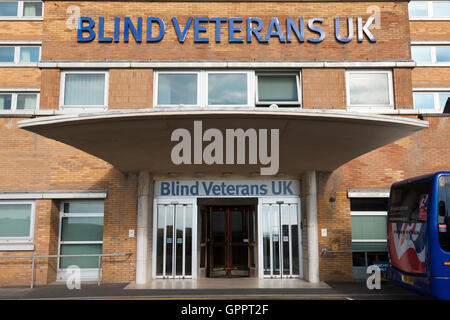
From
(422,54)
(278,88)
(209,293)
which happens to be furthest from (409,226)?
(422,54)

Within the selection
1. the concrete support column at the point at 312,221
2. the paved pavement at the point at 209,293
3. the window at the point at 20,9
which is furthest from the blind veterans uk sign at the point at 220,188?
the window at the point at 20,9

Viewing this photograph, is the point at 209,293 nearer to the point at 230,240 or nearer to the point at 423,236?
the point at 230,240

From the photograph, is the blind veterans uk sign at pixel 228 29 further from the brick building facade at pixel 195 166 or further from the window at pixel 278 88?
the window at pixel 278 88

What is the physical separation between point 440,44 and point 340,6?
609 inches

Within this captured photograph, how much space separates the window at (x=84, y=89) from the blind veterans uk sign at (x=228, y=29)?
1095mm

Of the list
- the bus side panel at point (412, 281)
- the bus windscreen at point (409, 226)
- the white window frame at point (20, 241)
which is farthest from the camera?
the white window frame at point (20, 241)

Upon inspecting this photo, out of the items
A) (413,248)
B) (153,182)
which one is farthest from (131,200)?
(413,248)

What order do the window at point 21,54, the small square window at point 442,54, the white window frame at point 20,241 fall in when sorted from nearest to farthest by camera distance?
the white window frame at point 20,241, the window at point 21,54, the small square window at point 442,54

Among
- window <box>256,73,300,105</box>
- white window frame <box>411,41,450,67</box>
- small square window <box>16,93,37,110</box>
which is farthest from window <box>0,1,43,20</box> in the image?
white window frame <box>411,41,450,67</box>

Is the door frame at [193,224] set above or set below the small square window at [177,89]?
below

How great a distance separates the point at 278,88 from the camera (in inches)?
530

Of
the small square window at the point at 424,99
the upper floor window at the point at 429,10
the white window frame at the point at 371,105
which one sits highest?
the upper floor window at the point at 429,10

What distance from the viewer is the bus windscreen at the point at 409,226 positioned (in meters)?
8.80

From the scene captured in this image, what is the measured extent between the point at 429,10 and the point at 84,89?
22.0 meters
